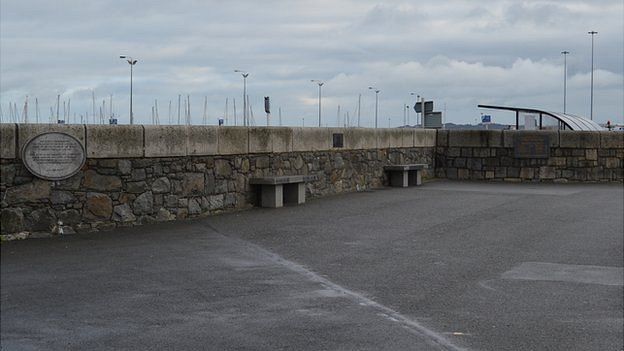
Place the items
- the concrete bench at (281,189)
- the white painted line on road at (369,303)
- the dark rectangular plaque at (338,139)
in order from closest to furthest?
the white painted line on road at (369,303) < the concrete bench at (281,189) < the dark rectangular plaque at (338,139)

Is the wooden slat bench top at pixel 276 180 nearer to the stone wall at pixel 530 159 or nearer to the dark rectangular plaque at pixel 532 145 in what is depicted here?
the stone wall at pixel 530 159

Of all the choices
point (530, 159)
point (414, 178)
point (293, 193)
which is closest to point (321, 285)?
point (293, 193)

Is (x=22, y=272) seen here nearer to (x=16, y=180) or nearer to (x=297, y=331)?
(x=16, y=180)

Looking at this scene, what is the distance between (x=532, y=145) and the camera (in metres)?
23.3

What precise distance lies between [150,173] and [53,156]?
1.80 m

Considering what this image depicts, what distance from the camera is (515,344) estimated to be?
609 centimetres

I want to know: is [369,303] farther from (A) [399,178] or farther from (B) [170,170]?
(A) [399,178]

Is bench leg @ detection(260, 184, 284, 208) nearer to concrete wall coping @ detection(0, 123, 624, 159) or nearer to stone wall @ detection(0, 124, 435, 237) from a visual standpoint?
stone wall @ detection(0, 124, 435, 237)

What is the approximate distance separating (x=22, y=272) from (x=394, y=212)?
306 inches

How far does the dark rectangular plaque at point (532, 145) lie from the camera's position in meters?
23.1

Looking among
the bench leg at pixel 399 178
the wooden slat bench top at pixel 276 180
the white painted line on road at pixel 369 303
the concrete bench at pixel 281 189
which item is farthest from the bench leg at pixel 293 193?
the bench leg at pixel 399 178

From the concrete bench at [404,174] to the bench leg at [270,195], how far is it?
6.25 m

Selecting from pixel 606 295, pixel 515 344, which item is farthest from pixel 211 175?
pixel 515 344

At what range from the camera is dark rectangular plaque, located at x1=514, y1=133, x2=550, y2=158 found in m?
23.1
